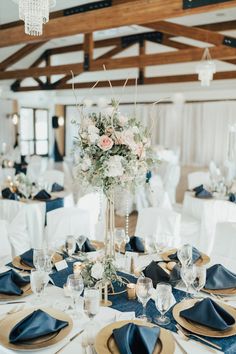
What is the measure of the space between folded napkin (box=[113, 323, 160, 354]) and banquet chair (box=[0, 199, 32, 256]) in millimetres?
2680

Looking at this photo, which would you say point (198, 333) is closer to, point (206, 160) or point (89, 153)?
point (89, 153)

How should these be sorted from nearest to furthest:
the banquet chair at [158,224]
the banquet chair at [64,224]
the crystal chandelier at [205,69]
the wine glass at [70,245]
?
the wine glass at [70,245] < the banquet chair at [64,224] < the banquet chair at [158,224] < the crystal chandelier at [205,69]

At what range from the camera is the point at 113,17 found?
15.2ft

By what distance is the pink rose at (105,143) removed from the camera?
71.7 inches

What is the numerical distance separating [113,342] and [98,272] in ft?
1.50

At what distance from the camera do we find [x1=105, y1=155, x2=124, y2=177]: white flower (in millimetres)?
1825

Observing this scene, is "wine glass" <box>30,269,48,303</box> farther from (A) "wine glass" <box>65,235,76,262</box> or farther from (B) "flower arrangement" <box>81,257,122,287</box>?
(A) "wine glass" <box>65,235,76,262</box>

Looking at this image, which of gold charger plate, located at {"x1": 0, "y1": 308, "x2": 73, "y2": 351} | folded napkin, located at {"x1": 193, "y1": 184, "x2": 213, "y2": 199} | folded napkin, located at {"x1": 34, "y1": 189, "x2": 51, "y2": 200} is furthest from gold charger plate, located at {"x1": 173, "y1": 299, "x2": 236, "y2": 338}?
folded napkin, located at {"x1": 34, "y1": 189, "x2": 51, "y2": 200}

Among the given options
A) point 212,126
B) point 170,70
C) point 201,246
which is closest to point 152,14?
point 201,246

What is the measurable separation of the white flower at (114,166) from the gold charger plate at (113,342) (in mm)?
722

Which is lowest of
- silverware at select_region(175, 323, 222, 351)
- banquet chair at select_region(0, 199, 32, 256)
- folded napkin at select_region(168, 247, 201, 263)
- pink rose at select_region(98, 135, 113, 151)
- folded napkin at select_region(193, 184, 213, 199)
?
banquet chair at select_region(0, 199, 32, 256)

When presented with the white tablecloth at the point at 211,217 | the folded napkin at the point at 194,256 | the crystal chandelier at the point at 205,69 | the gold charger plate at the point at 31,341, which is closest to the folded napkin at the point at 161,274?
the folded napkin at the point at 194,256

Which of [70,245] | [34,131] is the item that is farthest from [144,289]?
[34,131]

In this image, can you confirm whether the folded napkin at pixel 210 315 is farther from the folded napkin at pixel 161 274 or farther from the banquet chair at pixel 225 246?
the banquet chair at pixel 225 246
